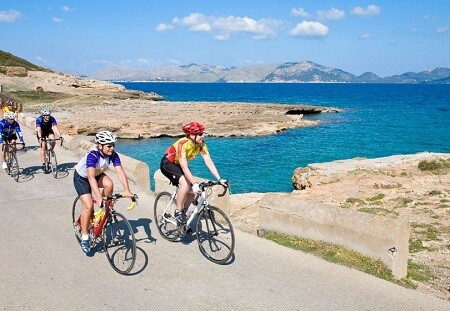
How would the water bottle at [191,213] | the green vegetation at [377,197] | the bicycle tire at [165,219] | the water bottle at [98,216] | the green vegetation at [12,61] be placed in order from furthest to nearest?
1. the green vegetation at [12,61]
2. the green vegetation at [377,197]
3. the bicycle tire at [165,219]
4. the water bottle at [191,213]
5. the water bottle at [98,216]

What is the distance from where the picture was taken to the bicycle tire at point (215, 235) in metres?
7.23

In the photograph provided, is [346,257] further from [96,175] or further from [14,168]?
[14,168]

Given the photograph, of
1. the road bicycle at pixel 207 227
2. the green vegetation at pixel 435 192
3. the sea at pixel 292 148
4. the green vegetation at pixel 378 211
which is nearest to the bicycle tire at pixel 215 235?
the road bicycle at pixel 207 227

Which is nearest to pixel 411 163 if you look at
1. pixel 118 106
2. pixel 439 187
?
pixel 439 187

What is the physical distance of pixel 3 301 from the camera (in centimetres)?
593

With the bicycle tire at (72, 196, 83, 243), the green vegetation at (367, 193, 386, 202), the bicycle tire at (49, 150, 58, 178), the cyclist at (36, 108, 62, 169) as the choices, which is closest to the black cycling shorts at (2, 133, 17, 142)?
the cyclist at (36, 108, 62, 169)

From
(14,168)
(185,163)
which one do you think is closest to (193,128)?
(185,163)

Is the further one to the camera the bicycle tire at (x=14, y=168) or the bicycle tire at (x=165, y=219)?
the bicycle tire at (x=14, y=168)

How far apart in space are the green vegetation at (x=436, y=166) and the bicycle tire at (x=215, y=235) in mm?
15135

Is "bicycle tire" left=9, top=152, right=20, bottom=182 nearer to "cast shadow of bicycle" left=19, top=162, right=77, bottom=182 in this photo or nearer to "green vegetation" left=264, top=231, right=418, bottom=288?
"cast shadow of bicycle" left=19, top=162, right=77, bottom=182

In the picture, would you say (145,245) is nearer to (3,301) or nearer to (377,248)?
(3,301)

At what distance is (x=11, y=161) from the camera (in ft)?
46.6

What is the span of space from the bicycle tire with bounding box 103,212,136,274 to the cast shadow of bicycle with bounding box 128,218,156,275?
0.16 meters

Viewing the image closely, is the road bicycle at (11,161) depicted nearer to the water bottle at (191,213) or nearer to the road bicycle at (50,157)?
the road bicycle at (50,157)
